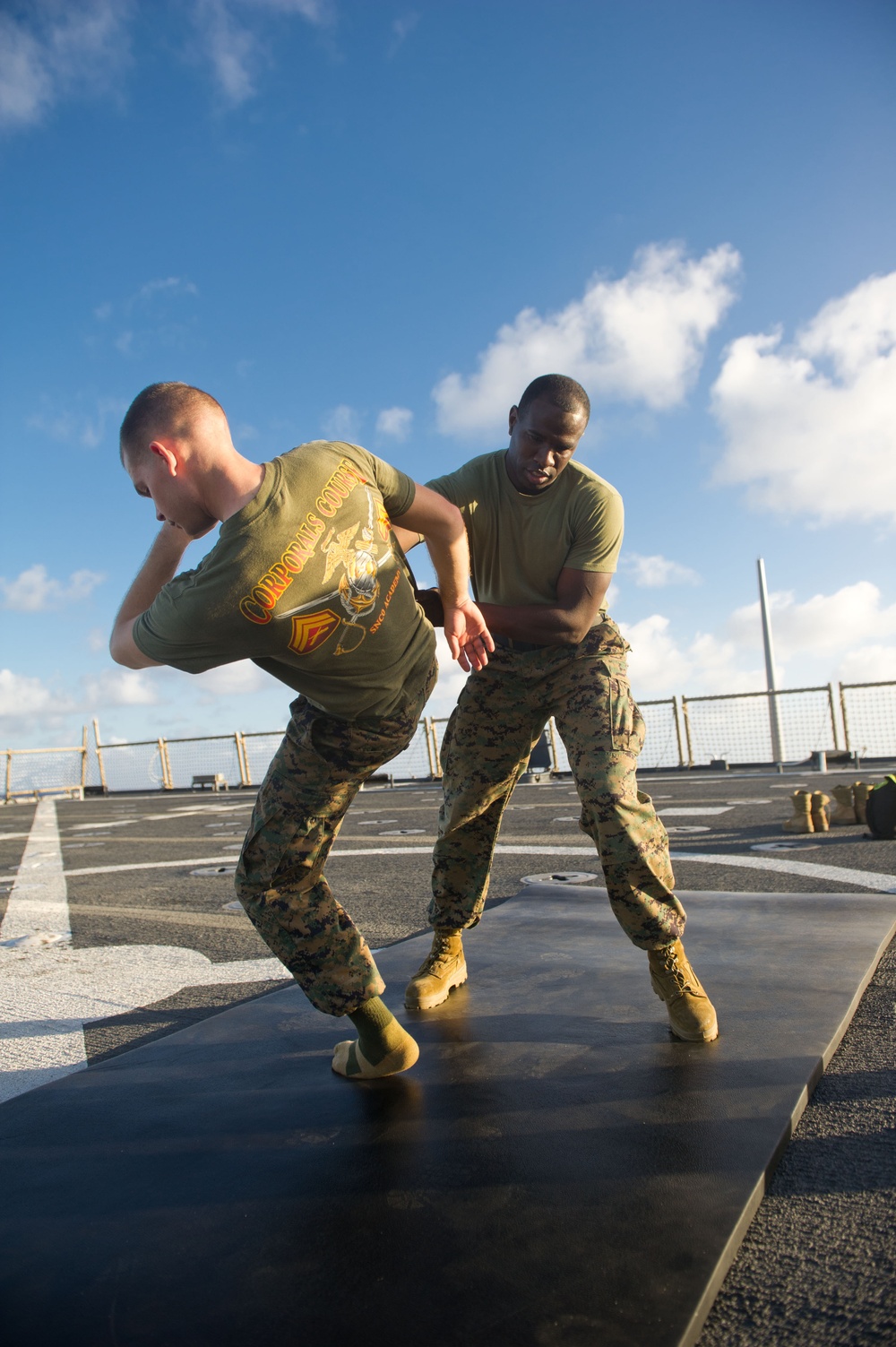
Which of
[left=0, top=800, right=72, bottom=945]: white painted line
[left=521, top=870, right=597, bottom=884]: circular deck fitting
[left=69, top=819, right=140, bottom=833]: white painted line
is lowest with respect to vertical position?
[left=521, top=870, right=597, bottom=884]: circular deck fitting

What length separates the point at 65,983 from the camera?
10.9 ft

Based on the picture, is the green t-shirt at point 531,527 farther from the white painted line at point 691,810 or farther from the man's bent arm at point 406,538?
the white painted line at point 691,810

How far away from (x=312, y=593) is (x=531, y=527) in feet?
3.50

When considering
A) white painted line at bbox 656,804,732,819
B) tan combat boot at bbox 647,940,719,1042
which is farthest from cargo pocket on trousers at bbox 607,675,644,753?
white painted line at bbox 656,804,732,819

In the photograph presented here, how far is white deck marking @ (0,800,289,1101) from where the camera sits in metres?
2.52

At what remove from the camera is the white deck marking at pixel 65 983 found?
Answer: 2.52 m

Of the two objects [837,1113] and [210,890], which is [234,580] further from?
[210,890]

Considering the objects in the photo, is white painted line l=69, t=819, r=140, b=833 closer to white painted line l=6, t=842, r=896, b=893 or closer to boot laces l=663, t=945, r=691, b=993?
white painted line l=6, t=842, r=896, b=893

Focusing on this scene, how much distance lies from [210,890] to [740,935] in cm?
341

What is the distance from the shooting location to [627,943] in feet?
10.4

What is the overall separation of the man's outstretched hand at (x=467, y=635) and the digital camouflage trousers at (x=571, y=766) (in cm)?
39

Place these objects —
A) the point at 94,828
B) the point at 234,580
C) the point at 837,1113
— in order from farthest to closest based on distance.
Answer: the point at 94,828
the point at 837,1113
the point at 234,580

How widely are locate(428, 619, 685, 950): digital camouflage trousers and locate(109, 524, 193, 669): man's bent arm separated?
1.03 m

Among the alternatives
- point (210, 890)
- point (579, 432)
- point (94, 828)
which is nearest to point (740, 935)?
point (579, 432)
